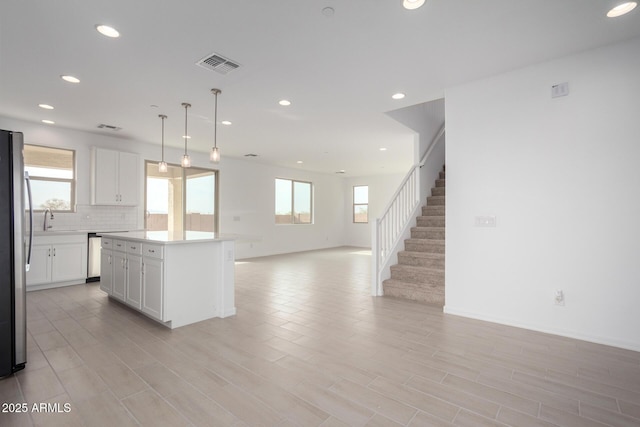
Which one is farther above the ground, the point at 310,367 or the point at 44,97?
the point at 44,97

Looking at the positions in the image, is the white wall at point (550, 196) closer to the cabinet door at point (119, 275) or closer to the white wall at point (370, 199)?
the cabinet door at point (119, 275)

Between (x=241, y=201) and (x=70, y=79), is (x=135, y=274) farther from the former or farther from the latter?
(x=241, y=201)

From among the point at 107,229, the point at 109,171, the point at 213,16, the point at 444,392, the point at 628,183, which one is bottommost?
the point at 444,392

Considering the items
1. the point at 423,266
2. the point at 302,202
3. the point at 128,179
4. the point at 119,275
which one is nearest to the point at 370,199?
the point at 302,202

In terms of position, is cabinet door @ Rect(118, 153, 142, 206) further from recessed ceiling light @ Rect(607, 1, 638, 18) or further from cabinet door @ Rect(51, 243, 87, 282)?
recessed ceiling light @ Rect(607, 1, 638, 18)

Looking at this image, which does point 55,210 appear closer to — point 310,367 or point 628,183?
point 310,367

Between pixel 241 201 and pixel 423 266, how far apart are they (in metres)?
5.59

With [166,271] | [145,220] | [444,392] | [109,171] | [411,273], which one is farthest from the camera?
[145,220]

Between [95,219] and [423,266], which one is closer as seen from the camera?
[423,266]

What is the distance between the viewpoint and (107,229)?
19.8 feet

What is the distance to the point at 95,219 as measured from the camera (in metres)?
5.92

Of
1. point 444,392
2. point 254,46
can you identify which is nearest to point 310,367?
point 444,392

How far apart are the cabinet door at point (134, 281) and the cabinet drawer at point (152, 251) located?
0.56ft

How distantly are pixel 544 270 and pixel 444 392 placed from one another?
1950 mm
